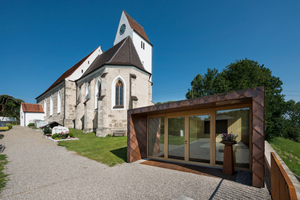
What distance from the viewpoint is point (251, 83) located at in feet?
87.5

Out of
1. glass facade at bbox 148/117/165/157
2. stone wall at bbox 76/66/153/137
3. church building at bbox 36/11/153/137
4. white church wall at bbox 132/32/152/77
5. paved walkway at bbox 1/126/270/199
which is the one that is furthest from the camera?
white church wall at bbox 132/32/152/77

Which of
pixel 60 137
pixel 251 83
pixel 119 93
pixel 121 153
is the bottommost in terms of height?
pixel 60 137

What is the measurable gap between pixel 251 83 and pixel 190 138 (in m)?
25.6

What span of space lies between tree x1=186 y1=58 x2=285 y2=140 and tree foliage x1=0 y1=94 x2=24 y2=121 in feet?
143

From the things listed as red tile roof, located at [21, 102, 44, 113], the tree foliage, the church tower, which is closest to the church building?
the church tower

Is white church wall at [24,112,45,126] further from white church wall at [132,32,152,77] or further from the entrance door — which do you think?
the entrance door

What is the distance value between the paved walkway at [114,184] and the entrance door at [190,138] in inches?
55.5

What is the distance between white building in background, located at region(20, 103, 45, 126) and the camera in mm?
30969

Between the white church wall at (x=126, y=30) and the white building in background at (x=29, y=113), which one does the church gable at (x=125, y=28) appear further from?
the white building in background at (x=29, y=113)

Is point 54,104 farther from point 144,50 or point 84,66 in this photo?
point 144,50

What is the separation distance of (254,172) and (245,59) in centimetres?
3313

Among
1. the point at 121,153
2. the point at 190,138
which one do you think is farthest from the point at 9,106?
the point at 190,138

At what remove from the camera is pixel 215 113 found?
6555mm

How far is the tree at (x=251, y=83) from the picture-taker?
23188 mm
